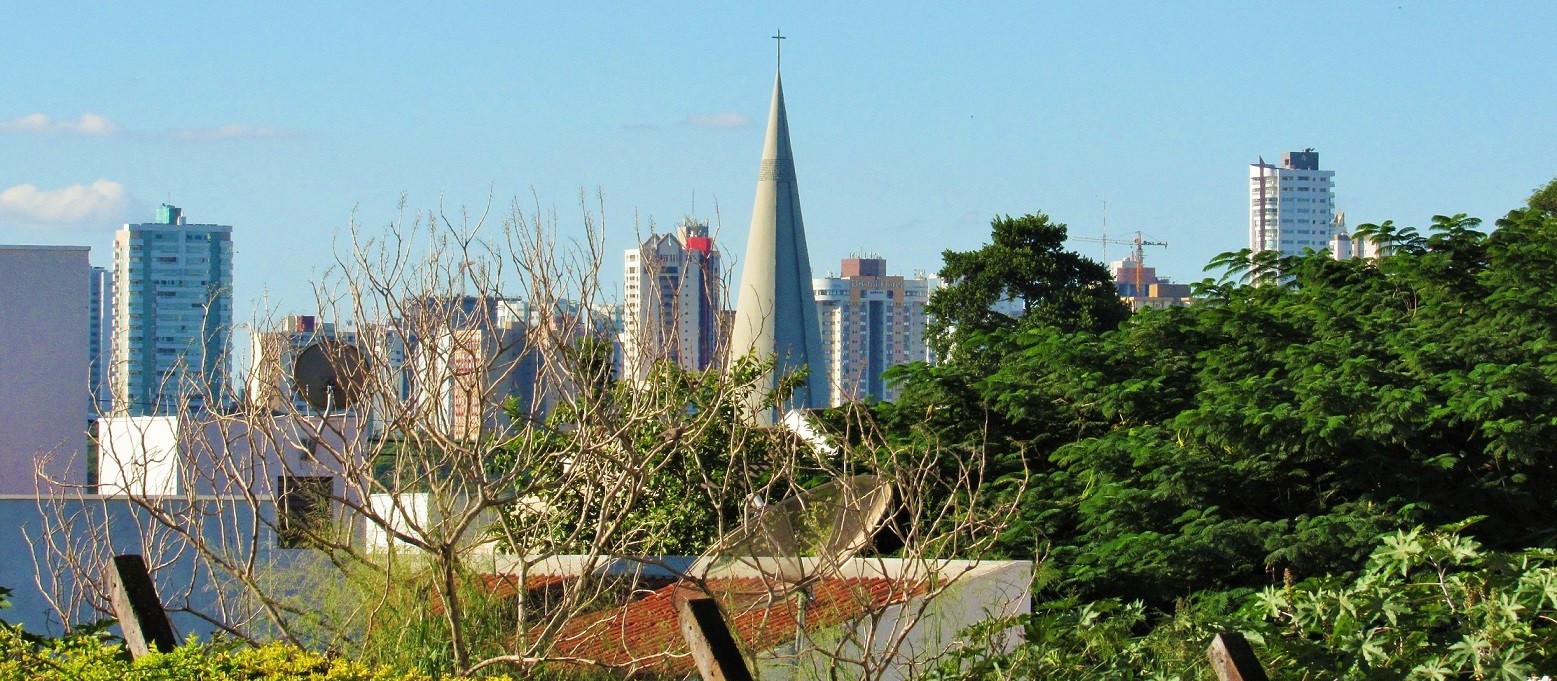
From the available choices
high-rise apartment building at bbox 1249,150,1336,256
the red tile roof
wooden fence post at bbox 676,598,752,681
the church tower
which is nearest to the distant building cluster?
the red tile roof

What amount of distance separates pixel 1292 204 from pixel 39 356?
192861 millimetres

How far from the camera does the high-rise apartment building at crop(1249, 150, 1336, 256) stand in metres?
191

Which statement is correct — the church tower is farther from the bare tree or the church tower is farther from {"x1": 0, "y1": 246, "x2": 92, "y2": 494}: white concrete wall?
the bare tree

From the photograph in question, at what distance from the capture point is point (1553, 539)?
9297 millimetres

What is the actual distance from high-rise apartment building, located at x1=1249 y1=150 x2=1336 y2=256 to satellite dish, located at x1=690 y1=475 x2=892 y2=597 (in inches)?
7385

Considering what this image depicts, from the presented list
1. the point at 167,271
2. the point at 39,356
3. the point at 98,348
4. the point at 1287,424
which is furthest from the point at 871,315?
the point at 1287,424

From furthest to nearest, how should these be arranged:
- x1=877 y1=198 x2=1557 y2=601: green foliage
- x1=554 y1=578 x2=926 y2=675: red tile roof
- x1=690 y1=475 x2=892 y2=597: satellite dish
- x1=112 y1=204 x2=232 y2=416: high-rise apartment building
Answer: x1=112 y1=204 x2=232 y2=416: high-rise apartment building → x1=877 y1=198 x2=1557 y2=601: green foliage → x1=554 y1=578 x2=926 y2=675: red tile roof → x1=690 y1=475 x2=892 y2=597: satellite dish

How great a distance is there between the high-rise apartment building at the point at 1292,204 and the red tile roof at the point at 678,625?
616ft

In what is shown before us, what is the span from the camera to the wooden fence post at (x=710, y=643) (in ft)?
14.4

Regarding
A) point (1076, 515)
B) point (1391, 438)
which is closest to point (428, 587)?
point (1076, 515)

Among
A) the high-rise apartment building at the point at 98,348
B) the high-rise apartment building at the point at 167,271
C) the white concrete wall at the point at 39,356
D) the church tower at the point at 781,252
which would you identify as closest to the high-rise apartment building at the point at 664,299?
the high-rise apartment building at the point at 98,348

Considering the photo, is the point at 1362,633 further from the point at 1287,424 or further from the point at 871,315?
the point at 871,315

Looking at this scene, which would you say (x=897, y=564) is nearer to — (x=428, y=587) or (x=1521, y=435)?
(x=428, y=587)

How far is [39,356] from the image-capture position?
621 inches
